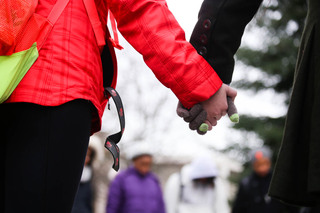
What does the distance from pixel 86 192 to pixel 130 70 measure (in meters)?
14.2

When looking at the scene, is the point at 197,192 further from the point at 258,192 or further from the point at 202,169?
the point at 258,192

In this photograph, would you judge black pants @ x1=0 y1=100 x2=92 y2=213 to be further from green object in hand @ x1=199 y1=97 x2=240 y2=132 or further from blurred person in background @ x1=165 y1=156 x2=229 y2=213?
blurred person in background @ x1=165 y1=156 x2=229 y2=213

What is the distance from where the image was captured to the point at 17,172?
63.2 inches

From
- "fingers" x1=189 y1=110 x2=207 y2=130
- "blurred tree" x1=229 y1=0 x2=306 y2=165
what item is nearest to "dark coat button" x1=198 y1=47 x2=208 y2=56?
"fingers" x1=189 y1=110 x2=207 y2=130

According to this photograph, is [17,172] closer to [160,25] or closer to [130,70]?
[160,25]

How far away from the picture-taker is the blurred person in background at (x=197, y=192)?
594 cm

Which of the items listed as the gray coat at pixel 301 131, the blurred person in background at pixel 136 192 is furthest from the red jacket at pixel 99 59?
the blurred person in background at pixel 136 192

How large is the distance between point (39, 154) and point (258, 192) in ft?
16.7

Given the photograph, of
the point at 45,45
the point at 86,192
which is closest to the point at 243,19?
the point at 45,45

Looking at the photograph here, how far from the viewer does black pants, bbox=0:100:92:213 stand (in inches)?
62.7

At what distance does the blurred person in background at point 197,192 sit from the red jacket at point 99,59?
4197 millimetres

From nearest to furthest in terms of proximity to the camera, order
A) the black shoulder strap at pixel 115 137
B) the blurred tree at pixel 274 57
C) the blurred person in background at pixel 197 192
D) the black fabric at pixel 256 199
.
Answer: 1. the black shoulder strap at pixel 115 137
2. the blurred person in background at pixel 197 192
3. the black fabric at pixel 256 199
4. the blurred tree at pixel 274 57

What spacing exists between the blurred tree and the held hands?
9.16 meters

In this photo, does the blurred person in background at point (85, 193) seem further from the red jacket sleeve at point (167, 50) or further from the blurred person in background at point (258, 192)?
the red jacket sleeve at point (167, 50)
